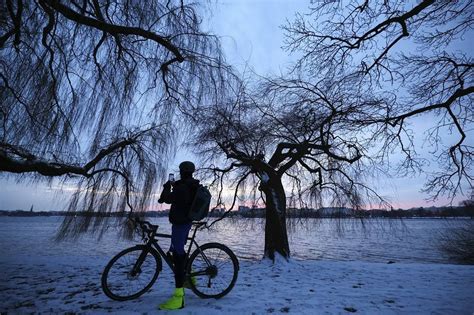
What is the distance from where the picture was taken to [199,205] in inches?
139

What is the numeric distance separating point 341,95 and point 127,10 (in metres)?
4.60

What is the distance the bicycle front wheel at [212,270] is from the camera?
12.4 ft

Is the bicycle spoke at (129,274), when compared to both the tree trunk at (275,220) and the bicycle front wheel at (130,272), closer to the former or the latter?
the bicycle front wheel at (130,272)

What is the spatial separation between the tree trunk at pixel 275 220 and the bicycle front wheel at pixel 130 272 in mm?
4100

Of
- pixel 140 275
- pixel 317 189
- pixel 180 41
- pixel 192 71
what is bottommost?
pixel 140 275

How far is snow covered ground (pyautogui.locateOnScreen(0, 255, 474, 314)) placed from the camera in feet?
11.5

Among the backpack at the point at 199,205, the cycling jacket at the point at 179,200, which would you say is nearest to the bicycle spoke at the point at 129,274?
the cycling jacket at the point at 179,200

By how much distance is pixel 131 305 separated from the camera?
348cm

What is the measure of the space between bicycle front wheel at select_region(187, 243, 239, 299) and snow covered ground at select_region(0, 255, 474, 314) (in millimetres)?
150

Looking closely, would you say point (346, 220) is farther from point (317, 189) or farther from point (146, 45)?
point (146, 45)

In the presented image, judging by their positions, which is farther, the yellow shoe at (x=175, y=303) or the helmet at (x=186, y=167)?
the helmet at (x=186, y=167)

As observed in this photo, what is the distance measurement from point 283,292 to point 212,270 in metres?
1.19

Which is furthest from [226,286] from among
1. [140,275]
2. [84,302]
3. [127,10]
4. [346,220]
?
[346,220]

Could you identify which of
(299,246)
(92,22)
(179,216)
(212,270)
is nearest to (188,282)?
(212,270)
